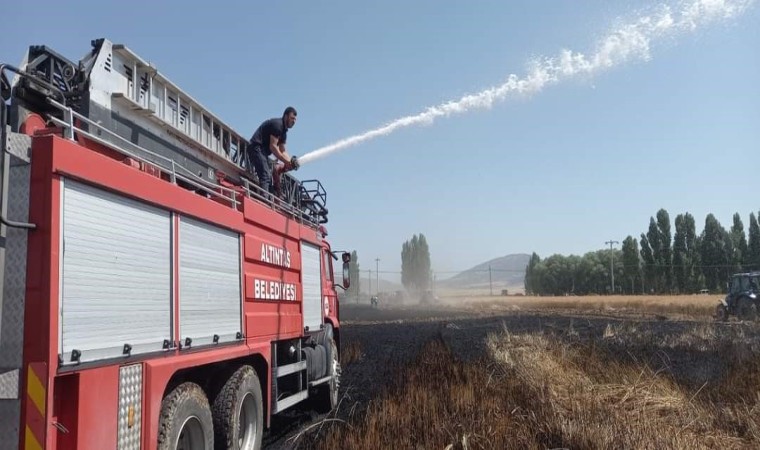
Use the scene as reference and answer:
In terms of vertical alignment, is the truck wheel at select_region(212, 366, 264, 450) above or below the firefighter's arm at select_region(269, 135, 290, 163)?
below

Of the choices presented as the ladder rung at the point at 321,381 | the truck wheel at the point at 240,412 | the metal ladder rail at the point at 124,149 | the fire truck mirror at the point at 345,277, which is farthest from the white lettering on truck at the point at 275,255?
the fire truck mirror at the point at 345,277

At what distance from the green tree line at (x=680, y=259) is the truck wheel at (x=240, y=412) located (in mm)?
74352

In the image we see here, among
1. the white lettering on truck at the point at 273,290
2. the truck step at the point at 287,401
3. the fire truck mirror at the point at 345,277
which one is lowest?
the truck step at the point at 287,401

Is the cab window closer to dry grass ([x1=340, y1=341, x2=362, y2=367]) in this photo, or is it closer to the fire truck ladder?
the fire truck ladder

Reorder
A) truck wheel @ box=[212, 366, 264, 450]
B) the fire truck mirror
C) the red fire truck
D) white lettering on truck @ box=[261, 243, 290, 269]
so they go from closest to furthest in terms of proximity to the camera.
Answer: the red fire truck → truck wheel @ box=[212, 366, 264, 450] → white lettering on truck @ box=[261, 243, 290, 269] → the fire truck mirror

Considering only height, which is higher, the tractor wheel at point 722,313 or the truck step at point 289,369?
the truck step at point 289,369

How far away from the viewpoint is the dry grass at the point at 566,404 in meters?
6.24

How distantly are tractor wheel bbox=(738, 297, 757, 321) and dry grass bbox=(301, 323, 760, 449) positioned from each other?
1801 centimetres

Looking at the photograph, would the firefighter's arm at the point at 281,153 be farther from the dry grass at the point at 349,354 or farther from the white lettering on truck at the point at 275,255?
the dry grass at the point at 349,354

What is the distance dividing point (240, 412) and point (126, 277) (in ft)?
7.70

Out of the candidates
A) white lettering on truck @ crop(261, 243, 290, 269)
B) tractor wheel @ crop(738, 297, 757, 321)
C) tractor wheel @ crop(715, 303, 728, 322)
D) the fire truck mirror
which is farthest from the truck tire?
tractor wheel @ crop(715, 303, 728, 322)

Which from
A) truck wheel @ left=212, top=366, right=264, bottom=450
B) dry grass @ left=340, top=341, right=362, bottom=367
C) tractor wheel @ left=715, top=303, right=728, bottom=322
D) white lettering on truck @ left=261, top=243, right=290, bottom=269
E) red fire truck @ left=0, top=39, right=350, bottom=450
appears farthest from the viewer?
tractor wheel @ left=715, top=303, right=728, bottom=322

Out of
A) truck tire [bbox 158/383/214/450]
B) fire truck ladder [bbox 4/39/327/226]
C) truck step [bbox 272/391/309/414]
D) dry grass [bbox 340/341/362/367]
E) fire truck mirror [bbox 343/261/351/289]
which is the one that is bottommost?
dry grass [bbox 340/341/362/367]

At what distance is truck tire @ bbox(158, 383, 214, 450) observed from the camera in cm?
456
